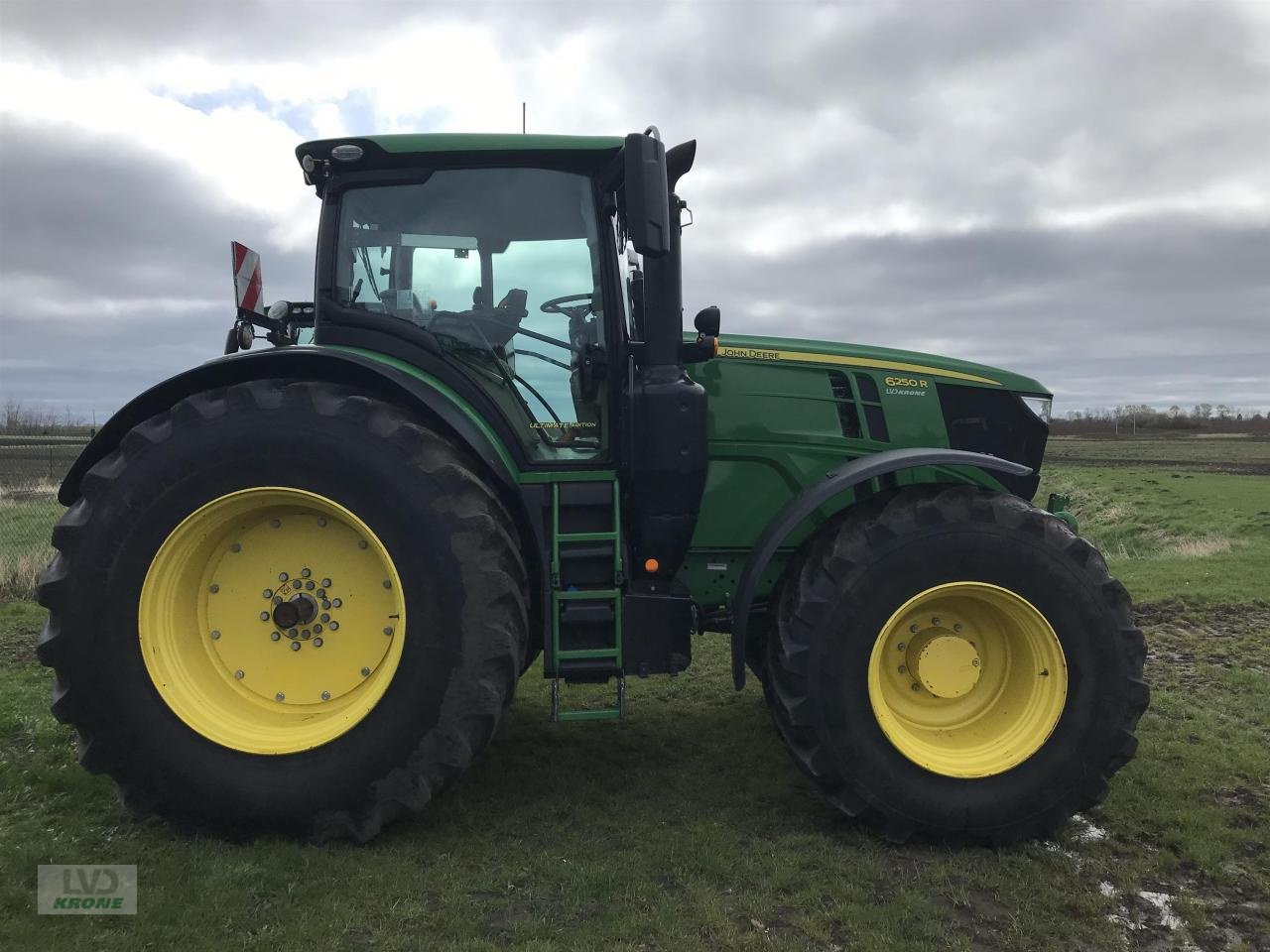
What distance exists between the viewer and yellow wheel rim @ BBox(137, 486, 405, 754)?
326cm

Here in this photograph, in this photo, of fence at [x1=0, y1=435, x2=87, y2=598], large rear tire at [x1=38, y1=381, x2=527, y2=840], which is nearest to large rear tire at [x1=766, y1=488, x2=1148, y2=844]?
large rear tire at [x1=38, y1=381, x2=527, y2=840]

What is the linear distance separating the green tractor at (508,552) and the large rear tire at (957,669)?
0.04 ft

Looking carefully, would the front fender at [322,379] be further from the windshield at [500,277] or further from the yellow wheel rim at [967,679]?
the yellow wheel rim at [967,679]

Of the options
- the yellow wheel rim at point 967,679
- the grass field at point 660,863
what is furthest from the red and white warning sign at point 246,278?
the yellow wheel rim at point 967,679

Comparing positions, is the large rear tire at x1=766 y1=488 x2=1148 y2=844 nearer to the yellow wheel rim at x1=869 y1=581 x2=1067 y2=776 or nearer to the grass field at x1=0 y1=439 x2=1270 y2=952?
the yellow wheel rim at x1=869 y1=581 x2=1067 y2=776

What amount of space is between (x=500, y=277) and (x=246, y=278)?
2.04m

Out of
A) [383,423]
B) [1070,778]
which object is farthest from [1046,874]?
[383,423]

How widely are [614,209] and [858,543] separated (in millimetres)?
1768

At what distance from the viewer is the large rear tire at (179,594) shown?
308cm

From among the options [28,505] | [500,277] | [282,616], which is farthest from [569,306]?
[28,505]

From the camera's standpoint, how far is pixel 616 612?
136 inches

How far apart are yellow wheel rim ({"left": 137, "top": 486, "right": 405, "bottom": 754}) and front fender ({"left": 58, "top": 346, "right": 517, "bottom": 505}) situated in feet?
1.75

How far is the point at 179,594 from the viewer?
10.6ft

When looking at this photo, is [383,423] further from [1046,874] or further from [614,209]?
[1046,874]
